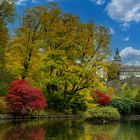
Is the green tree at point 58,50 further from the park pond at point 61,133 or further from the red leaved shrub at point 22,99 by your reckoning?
the park pond at point 61,133

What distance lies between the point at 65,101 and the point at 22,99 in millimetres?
10420

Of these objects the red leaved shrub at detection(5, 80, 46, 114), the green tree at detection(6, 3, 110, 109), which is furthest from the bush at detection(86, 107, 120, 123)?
the green tree at detection(6, 3, 110, 109)

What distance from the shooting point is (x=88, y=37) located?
50.4 metres

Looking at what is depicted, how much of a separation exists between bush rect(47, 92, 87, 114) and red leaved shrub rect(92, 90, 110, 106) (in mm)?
9521

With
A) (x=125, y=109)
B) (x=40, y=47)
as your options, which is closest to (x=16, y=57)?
(x=40, y=47)

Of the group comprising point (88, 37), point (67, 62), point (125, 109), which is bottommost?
point (125, 109)

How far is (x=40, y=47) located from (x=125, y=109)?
20752 millimetres

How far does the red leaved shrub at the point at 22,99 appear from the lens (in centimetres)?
4078

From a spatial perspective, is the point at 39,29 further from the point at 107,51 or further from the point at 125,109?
the point at 125,109

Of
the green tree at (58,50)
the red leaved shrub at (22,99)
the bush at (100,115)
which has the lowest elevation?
the bush at (100,115)

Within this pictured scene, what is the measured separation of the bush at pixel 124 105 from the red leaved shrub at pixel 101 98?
1074 mm

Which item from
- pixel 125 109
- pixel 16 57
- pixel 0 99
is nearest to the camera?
pixel 0 99

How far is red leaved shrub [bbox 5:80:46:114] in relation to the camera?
40.8 metres

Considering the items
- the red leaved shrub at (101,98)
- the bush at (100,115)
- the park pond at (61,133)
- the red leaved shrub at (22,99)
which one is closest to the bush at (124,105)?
the red leaved shrub at (101,98)
